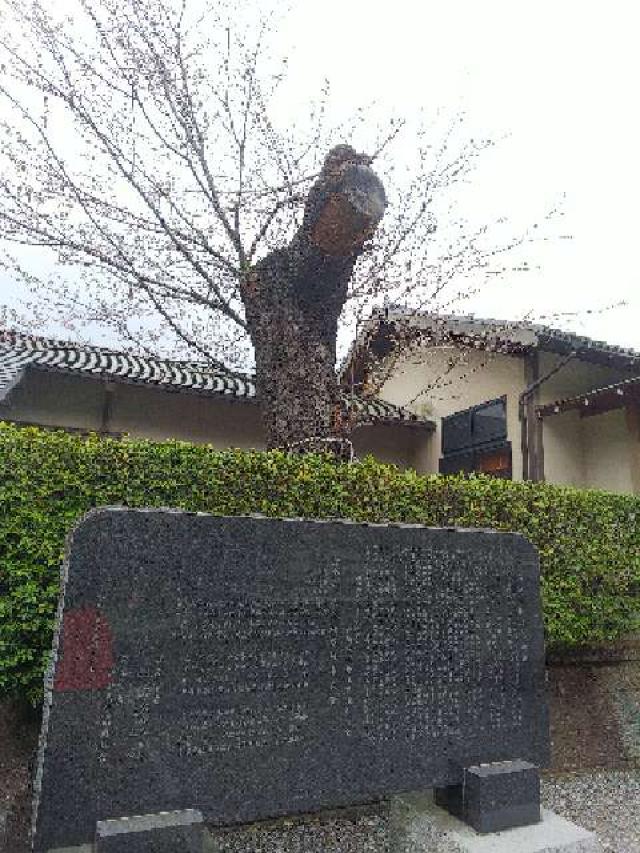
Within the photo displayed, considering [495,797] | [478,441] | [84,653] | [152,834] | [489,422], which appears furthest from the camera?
[478,441]

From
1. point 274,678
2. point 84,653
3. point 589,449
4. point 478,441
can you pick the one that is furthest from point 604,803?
point 478,441

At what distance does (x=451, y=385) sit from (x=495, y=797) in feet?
32.1

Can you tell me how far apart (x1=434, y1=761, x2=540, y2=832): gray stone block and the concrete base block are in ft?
0.13

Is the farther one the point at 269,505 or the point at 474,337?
the point at 474,337

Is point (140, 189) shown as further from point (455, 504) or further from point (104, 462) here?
point (455, 504)

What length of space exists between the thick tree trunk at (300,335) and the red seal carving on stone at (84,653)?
131 inches

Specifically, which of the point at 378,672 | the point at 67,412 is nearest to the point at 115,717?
the point at 378,672

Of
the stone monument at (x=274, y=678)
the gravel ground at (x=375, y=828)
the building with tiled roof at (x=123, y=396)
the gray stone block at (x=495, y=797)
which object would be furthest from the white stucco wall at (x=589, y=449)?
the gray stone block at (x=495, y=797)

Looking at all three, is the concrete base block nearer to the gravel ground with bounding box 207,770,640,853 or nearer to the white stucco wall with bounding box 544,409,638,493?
the gravel ground with bounding box 207,770,640,853

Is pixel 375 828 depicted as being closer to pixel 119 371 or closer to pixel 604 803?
pixel 604 803

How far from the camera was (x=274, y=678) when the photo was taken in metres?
2.87

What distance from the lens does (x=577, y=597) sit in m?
5.36

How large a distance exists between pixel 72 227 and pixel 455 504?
5.74m

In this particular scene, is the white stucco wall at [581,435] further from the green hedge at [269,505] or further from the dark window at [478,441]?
the green hedge at [269,505]
